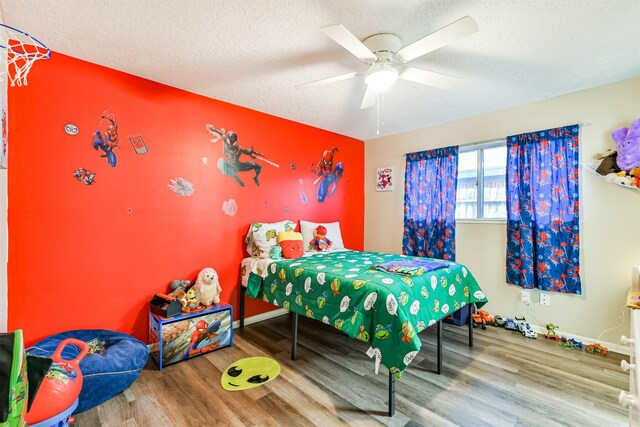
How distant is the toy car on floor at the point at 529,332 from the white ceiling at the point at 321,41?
7.68 ft

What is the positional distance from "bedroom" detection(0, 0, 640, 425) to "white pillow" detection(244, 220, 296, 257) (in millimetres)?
125

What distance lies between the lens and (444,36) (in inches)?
61.3

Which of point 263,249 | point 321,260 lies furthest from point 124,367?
point 321,260

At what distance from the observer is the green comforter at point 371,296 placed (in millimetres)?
1714

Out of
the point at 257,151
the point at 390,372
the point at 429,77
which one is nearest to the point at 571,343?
the point at 390,372

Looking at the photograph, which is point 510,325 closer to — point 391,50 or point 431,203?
point 431,203

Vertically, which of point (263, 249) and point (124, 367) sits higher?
point (263, 249)

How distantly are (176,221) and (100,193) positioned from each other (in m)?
0.62

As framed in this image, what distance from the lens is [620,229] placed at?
254 centimetres

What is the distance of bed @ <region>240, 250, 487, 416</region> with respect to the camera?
1717mm

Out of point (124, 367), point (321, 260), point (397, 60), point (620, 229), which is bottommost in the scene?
point (124, 367)

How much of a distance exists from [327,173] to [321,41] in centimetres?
221

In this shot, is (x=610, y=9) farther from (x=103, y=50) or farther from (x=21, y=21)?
(x=21, y=21)

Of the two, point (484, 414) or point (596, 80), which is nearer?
point (484, 414)
